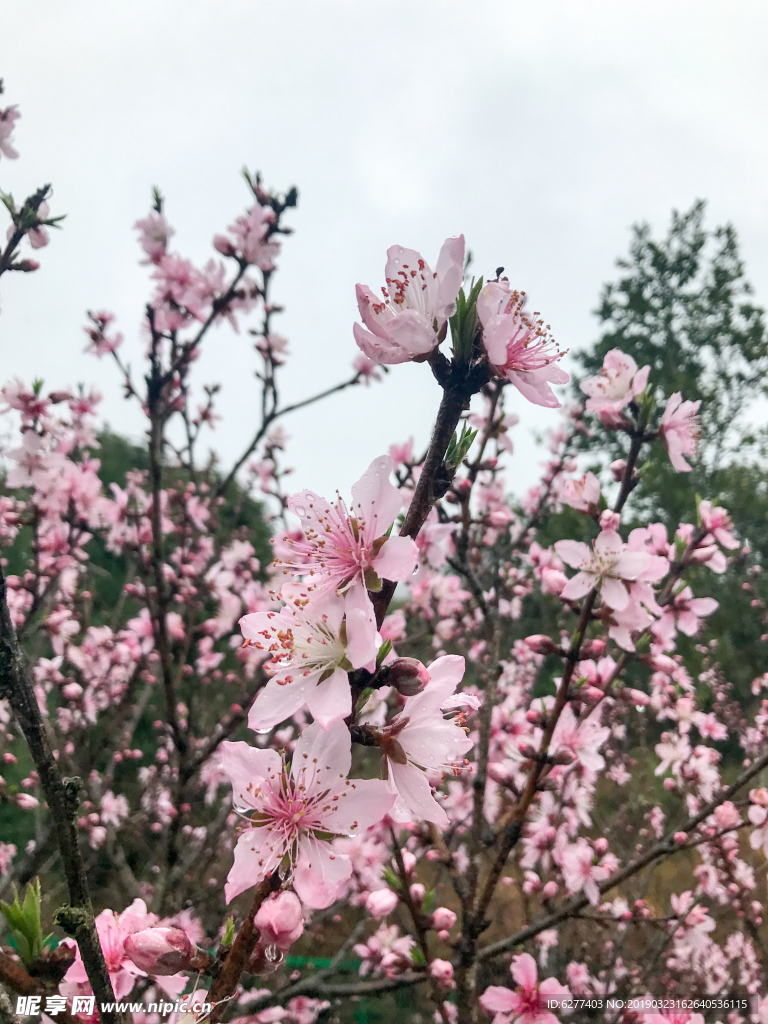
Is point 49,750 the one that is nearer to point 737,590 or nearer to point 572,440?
point 572,440

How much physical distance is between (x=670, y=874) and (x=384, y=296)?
924cm

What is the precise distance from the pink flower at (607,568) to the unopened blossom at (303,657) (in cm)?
116

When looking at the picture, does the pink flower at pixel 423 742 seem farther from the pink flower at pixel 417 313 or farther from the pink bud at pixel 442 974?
the pink bud at pixel 442 974

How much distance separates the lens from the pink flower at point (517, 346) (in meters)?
0.95

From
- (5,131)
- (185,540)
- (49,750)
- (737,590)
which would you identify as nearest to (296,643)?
(49,750)

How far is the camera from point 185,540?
4.29 meters

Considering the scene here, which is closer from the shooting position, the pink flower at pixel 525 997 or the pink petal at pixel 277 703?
the pink petal at pixel 277 703

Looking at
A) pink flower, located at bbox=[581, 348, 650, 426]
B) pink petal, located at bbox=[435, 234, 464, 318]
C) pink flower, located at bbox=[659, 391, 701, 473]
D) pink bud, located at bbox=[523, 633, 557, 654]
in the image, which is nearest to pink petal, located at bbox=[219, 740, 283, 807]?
pink petal, located at bbox=[435, 234, 464, 318]

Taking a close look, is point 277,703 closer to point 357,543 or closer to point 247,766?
point 247,766

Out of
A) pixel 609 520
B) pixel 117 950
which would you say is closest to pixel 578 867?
pixel 609 520

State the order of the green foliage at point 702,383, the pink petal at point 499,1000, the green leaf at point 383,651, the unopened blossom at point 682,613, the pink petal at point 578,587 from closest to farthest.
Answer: the green leaf at point 383,651 < the pink petal at point 499,1000 < the pink petal at point 578,587 < the unopened blossom at point 682,613 < the green foliage at point 702,383

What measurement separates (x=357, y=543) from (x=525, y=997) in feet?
5.63

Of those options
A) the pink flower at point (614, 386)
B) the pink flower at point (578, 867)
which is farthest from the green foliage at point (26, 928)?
the pink flower at point (578, 867)

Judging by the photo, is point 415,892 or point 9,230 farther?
point 415,892
